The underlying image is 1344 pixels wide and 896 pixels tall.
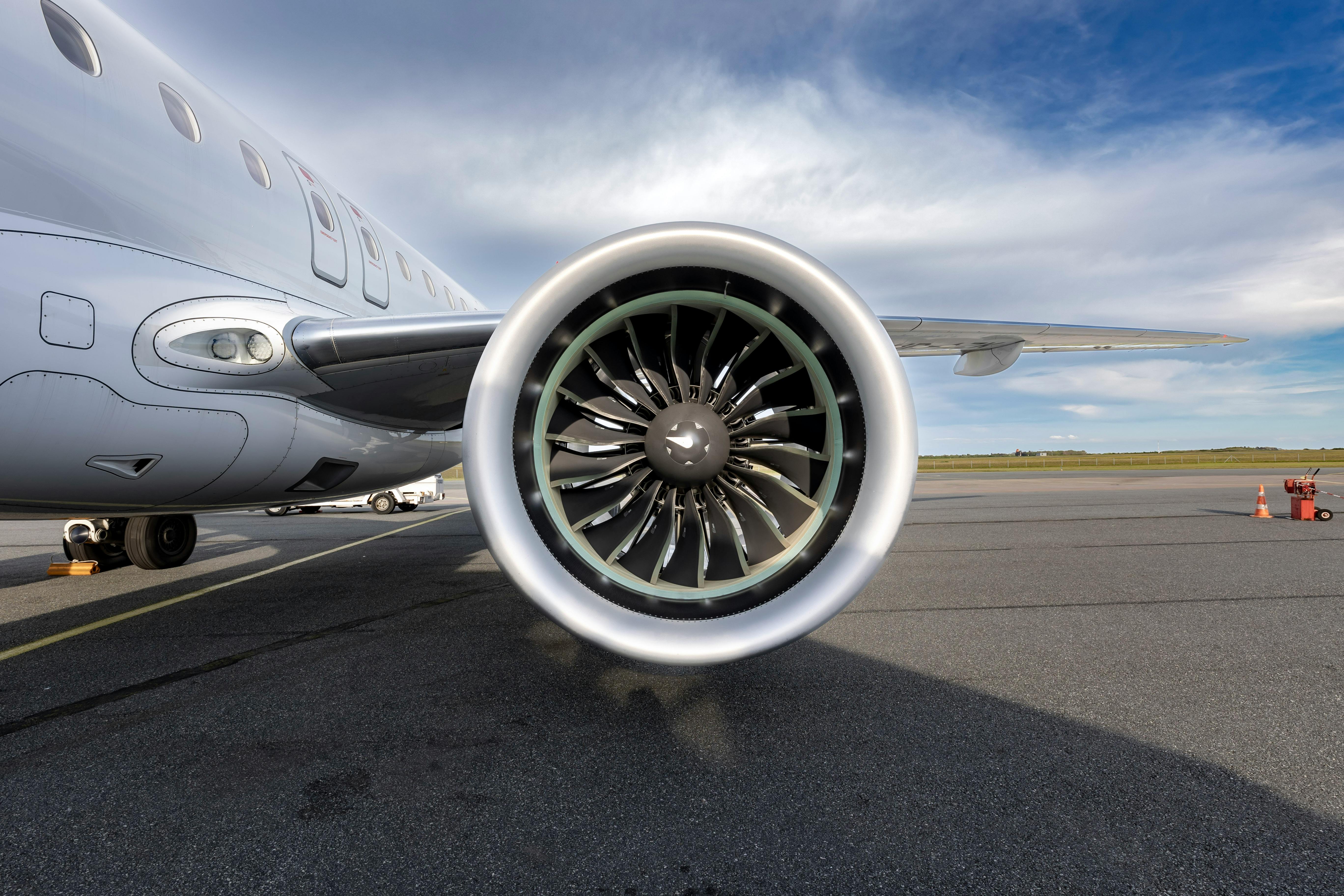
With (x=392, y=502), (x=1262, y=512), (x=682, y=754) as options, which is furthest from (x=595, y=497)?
(x=392, y=502)

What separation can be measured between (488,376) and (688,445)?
0.82m

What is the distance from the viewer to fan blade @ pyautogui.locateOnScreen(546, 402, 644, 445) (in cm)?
283

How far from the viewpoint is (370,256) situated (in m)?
4.83

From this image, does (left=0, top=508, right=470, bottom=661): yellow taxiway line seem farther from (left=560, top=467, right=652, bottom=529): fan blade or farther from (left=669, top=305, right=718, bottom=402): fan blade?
(left=669, top=305, right=718, bottom=402): fan blade

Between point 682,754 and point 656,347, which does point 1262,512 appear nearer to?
point 656,347

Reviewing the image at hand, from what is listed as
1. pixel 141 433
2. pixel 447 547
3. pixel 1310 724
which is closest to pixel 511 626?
pixel 141 433

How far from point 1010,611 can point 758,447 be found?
266cm

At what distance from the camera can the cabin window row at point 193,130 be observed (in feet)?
8.76

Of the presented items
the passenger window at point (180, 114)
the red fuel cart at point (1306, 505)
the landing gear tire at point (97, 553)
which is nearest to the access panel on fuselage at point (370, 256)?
the passenger window at point (180, 114)

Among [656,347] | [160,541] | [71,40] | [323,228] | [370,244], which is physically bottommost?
[160,541]

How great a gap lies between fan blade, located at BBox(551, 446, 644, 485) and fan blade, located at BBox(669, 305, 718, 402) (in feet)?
1.19

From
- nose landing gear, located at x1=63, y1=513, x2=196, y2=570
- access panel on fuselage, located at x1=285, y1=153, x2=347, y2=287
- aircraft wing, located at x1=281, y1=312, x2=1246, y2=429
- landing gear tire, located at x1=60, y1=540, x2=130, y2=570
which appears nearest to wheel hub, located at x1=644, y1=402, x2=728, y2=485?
aircraft wing, located at x1=281, y1=312, x2=1246, y2=429

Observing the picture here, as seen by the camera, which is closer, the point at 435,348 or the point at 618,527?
the point at 618,527

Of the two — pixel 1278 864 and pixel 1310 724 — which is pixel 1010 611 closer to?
pixel 1310 724
